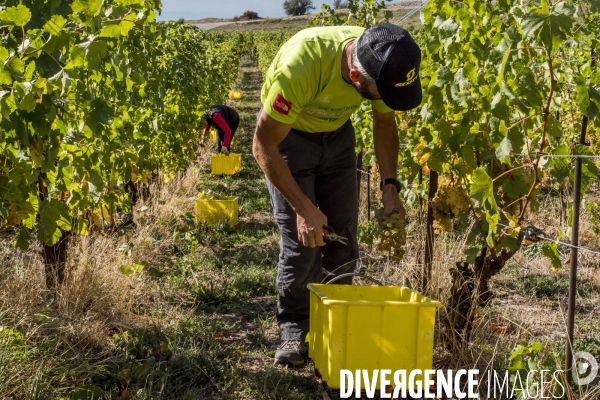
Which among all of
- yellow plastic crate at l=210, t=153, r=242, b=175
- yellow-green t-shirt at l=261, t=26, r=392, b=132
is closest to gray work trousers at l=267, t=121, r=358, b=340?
yellow-green t-shirt at l=261, t=26, r=392, b=132

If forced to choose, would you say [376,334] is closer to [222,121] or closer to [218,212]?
[218,212]

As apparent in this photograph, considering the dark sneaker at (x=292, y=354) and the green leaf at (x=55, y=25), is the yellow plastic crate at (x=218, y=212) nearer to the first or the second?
the dark sneaker at (x=292, y=354)

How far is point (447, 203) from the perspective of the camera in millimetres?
3324

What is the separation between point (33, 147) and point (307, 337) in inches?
56.5

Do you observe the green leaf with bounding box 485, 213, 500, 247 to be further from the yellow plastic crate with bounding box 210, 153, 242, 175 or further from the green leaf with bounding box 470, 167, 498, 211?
the yellow plastic crate with bounding box 210, 153, 242, 175

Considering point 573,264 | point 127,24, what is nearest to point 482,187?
point 573,264

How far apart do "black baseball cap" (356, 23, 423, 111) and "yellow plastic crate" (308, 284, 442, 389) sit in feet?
2.49

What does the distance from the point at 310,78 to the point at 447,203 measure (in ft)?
3.42

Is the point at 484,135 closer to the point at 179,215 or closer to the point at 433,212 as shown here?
the point at 433,212

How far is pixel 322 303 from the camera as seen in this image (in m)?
2.64

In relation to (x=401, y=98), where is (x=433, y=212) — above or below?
below

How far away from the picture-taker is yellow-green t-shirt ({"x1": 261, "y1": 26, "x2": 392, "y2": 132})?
268cm

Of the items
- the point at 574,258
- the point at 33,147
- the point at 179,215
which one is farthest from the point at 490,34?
the point at 179,215

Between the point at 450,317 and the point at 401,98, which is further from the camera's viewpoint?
the point at 450,317
